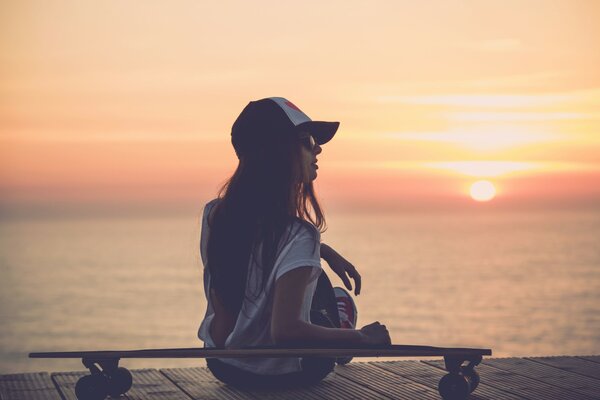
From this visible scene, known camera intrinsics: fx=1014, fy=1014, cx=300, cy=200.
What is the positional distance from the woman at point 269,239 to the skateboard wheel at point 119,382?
506 millimetres

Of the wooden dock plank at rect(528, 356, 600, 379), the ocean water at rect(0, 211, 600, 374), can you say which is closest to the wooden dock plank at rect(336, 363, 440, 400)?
the wooden dock plank at rect(528, 356, 600, 379)

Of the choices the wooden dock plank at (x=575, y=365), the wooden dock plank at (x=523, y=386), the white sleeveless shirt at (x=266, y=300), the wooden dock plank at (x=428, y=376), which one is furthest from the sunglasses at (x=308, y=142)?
the wooden dock plank at (x=575, y=365)

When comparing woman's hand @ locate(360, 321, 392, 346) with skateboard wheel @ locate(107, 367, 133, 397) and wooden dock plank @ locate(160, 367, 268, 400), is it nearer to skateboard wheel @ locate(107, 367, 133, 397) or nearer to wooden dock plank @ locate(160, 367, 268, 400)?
wooden dock plank @ locate(160, 367, 268, 400)

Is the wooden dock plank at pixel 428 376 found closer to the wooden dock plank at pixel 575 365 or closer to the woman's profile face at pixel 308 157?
the wooden dock plank at pixel 575 365

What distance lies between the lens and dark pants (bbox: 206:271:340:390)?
4988 millimetres

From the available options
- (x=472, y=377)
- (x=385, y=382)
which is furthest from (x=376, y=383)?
(x=472, y=377)

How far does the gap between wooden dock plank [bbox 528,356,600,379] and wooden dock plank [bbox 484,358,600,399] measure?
6 centimetres

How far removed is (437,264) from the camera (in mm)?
101375

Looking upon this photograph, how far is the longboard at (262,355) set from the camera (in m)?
4.31

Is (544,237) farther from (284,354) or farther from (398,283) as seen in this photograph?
(284,354)

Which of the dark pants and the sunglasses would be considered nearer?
the sunglasses

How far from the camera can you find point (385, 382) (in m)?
5.46

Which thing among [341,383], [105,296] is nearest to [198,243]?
[341,383]

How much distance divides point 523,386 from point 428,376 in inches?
21.1
